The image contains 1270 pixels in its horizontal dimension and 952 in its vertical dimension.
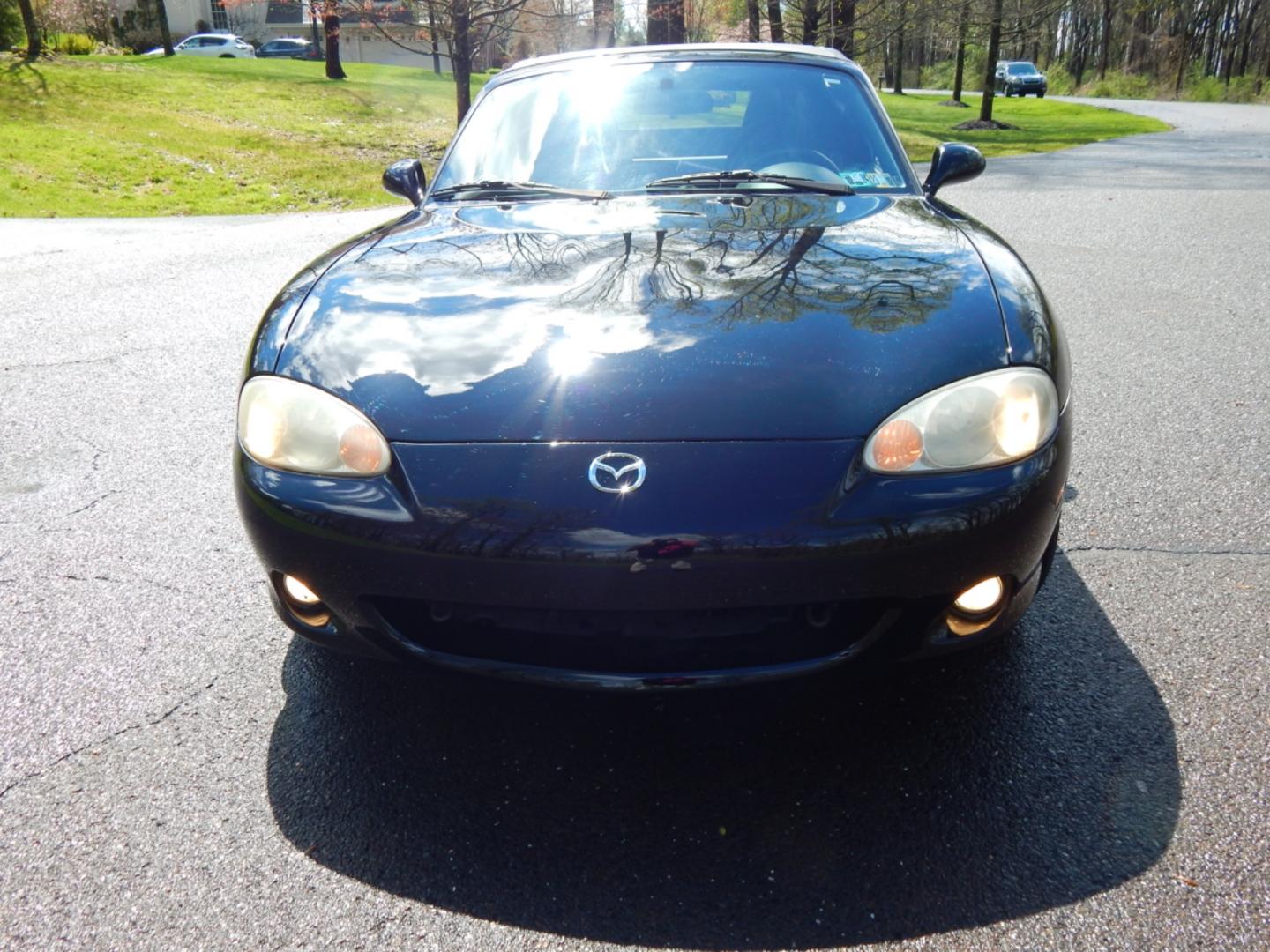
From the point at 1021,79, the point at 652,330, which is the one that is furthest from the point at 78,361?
the point at 1021,79

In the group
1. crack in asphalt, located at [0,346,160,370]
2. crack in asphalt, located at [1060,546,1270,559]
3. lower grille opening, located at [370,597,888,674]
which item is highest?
lower grille opening, located at [370,597,888,674]

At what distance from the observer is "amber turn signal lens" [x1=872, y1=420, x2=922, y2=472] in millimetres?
1911

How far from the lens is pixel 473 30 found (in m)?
16.0

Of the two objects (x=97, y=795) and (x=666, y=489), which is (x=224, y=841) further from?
(x=666, y=489)

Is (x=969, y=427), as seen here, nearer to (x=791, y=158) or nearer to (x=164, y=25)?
(x=791, y=158)

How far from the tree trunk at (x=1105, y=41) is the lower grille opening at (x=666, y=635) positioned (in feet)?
184

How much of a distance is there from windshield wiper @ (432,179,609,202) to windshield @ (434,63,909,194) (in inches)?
1.6

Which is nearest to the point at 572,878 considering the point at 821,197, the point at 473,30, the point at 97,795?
the point at 97,795

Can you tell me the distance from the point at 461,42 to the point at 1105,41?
45.4 metres

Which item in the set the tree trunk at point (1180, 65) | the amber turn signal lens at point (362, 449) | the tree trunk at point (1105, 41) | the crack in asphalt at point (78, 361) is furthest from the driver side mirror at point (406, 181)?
the tree trunk at point (1105, 41)

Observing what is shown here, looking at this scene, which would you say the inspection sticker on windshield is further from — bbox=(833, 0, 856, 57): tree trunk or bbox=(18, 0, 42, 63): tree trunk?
bbox=(18, 0, 42, 63): tree trunk

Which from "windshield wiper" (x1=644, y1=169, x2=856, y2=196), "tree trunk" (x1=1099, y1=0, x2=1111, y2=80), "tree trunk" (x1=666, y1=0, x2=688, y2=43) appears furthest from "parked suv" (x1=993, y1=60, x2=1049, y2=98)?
"windshield wiper" (x1=644, y1=169, x2=856, y2=196)

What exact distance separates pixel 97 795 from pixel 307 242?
298 inches

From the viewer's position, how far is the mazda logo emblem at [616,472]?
1871 mm
